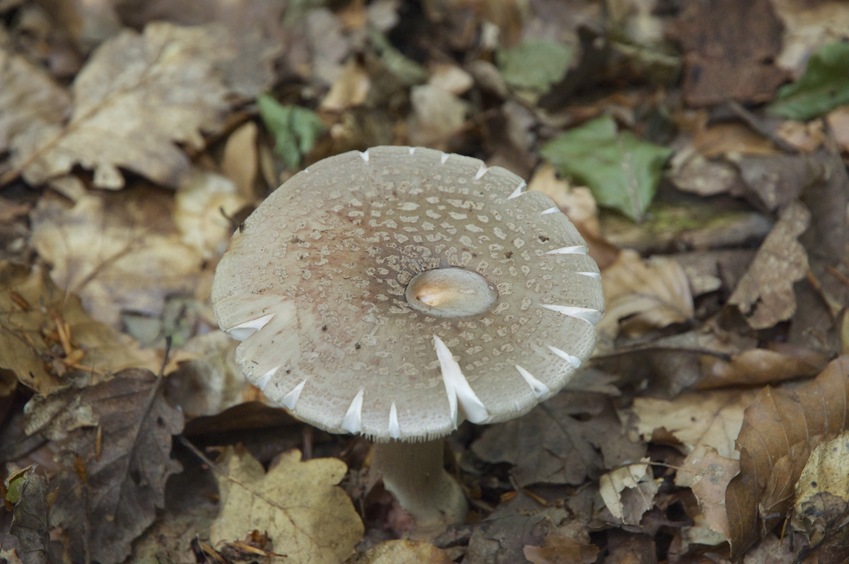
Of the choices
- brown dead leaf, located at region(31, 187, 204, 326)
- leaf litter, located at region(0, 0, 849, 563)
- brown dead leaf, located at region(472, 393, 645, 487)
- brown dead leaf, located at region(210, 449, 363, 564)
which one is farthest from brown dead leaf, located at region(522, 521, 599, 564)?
brown dead leaf, located at region(31, 187, 204, 326)

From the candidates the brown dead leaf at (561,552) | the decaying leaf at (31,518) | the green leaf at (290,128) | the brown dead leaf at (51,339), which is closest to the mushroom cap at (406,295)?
the brown dead leaf at (561,552)

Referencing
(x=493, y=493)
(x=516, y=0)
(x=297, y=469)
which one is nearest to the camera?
(x=297, y=469)

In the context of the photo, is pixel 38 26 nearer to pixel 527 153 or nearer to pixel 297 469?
pixel 527 153

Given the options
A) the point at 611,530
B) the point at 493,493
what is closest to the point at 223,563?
the point at 493,493

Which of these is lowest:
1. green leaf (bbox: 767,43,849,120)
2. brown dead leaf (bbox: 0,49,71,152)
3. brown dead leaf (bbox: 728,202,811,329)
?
brown dead leaf (bbox: 728,202,811,329)

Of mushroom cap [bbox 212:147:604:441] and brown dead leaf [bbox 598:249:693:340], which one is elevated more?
mushroom cap [bbox 212:147:604:441]

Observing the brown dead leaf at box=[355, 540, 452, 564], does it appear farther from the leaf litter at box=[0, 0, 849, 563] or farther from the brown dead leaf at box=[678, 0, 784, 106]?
the brown dead leaf at box=[678, 0, 784, 106]

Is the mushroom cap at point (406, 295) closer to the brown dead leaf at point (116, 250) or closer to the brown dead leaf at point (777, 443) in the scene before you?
the brown dead leaf at point (777, 443)
